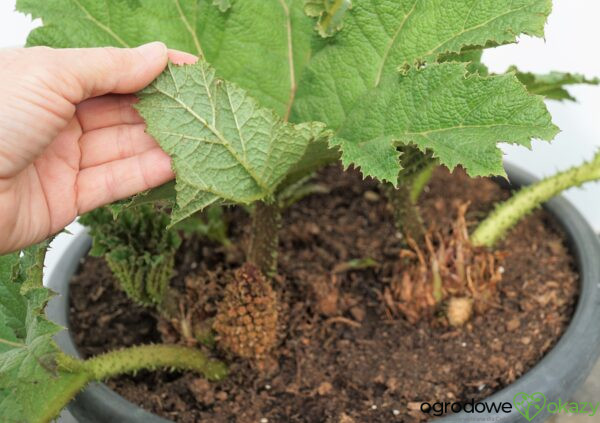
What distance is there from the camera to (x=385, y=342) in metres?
1.39

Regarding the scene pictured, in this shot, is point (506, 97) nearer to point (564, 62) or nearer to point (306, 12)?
point (306, 12)

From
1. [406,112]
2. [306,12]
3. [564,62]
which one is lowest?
[564,62]

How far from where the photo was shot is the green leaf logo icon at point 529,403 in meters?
1.15

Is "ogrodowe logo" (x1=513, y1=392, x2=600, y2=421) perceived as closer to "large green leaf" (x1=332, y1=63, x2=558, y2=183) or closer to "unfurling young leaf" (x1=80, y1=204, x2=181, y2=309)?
"large green leaf" (x1=332, y1=63, x2=558, y2=183)

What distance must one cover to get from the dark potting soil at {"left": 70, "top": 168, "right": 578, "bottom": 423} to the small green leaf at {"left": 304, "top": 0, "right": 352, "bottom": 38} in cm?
56

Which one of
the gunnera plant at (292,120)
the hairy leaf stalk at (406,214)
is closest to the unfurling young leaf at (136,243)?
the gunnera plant at (292,120)

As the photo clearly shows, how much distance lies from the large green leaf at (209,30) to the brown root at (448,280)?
0.46 m

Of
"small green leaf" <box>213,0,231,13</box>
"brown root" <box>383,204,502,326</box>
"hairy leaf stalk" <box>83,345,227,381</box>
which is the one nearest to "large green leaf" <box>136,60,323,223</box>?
"small green leaf" <box>213,0,231,13</box>

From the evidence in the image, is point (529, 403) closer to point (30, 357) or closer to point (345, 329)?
point (345, 329)

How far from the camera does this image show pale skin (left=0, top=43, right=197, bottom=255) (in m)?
0.94

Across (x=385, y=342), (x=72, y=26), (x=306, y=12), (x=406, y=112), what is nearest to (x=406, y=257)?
(x=385, y=342)

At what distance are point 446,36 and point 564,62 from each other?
1.19 meters

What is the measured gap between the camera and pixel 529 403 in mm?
1156

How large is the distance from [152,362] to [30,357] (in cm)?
30
